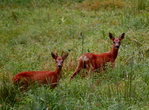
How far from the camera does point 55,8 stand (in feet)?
55.9

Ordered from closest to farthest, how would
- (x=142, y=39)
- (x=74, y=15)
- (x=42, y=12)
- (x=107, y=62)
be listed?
1. (x=107, y=62)
2. (x=142, y=39)
3. (x=74, y=15)
4. (x=42, y=12)

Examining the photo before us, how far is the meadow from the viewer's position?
5590 millimetres

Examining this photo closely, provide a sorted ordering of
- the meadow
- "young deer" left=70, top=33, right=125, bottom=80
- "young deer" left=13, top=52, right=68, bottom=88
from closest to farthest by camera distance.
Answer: the meadow → "young deer" left=13, top=52, right=68, bottom=88 → "young deer" left=70, top=33, right=125, bottom=80

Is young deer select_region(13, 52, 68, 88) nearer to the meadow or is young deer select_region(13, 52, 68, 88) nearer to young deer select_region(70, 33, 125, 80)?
the meadow

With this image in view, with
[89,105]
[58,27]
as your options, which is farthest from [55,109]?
[58,27]

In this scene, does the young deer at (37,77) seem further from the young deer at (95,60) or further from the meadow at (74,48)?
the young deer at (95,60)

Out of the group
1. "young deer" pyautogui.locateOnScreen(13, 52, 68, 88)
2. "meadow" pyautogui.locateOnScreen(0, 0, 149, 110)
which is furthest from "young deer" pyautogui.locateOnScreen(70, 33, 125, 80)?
"young deer" pyautogui.locateOnScreen(13, 52, 68, 88)

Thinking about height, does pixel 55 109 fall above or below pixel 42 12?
below

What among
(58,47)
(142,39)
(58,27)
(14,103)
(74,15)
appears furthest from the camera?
(74,15)

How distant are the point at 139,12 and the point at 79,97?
27.9ft

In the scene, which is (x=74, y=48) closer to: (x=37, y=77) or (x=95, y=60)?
(x=95, y=60)

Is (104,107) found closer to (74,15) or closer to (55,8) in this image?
(74,15)

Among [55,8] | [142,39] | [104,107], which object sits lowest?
[104,107]

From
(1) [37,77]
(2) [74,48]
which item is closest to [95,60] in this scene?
(1) [37,77]
